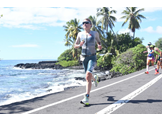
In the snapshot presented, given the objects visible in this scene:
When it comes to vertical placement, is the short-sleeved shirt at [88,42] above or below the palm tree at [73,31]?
below

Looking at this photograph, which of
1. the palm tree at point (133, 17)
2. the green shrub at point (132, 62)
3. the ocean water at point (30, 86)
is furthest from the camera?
the palm tree at point (133, 17)

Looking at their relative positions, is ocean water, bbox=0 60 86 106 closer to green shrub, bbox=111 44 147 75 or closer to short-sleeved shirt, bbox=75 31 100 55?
short-sleeved shirt, bbox=75 31 100 55

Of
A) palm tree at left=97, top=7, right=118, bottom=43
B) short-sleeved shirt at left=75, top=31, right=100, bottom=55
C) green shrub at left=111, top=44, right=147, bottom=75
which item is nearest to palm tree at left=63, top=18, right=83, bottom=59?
palm tree at left=97, top=7, right=118, bottom=43

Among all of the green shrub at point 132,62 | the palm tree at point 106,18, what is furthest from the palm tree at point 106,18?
the green shrub at point 132,62

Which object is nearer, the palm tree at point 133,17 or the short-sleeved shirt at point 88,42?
the short-sleeved shirt at point 88,42

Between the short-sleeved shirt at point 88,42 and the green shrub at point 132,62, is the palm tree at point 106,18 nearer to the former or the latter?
the green shrub at point 132,62

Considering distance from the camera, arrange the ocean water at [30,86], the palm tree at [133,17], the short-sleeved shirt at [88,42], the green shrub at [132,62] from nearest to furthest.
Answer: the short-sleeved shirt at [88,42]
the ocean water at [30,86]
the green shrub at [132,62]
the palm tree at [133,17]

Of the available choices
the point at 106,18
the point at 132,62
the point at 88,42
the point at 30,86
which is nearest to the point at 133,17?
the point at 106,18

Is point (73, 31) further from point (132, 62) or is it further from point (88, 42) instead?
point (88, 42)

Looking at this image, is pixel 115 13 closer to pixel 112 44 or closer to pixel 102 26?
pixel 102 26

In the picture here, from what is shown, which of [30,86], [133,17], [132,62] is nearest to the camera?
[30,86]
